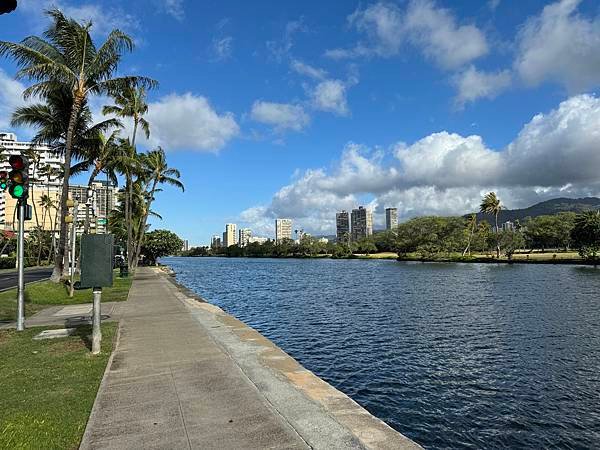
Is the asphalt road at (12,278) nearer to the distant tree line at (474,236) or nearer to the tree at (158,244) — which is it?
the tree at (158,244)

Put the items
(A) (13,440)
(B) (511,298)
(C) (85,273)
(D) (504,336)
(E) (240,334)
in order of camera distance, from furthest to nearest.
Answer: (B) (511,298) < (D) (504,336) < (E) (240,334) < (C) (85,273) < (A) (13,440)

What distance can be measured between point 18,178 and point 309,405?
28.6 ft

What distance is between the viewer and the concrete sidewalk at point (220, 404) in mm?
4734

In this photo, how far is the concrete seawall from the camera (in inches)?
185

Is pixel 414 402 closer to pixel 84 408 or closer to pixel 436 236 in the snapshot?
pixel 84 408

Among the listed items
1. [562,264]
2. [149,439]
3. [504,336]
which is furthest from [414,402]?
[562,264]

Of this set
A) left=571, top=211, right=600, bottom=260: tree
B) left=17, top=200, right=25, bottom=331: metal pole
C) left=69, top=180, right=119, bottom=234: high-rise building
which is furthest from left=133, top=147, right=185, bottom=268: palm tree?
left=571, top=211, right=600, bottom=260: tree

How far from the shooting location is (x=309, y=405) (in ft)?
19.0

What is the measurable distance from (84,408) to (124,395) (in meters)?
0.67

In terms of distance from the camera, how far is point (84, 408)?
5707 mm

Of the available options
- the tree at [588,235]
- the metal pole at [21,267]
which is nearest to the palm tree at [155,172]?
the metal pole at [21,267]

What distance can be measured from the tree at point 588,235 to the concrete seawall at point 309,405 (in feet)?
246

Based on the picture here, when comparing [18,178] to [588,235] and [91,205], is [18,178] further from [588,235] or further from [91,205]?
[588,235]

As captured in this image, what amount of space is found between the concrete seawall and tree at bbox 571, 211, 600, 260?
7486cm
